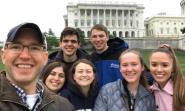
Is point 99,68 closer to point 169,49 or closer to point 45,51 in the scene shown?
point 169,49

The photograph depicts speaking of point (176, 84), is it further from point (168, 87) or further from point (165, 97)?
point (165, 97)

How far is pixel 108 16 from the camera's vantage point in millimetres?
108062

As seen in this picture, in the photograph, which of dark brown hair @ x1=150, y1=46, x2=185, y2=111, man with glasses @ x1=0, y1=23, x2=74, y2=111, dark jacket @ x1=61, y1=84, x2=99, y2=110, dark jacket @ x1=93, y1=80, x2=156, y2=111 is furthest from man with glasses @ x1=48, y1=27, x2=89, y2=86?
man with glasses @ x1=0, y1=23, x2=74, y2=111

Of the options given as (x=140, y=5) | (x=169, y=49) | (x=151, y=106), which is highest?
(x=140, y=5)

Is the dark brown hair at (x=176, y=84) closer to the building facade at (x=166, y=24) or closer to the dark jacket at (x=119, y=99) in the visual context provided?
the dark jacket at (x=119, y=99)

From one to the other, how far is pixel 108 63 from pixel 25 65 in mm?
4110

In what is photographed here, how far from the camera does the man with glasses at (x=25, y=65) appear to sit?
2.89 m

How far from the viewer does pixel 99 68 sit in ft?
22.9

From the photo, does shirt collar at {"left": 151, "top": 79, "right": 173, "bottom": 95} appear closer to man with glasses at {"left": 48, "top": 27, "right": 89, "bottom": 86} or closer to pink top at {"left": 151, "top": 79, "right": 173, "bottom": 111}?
pink top at {"left": 151, "top": 79, "right": 173, "bottom": 111}

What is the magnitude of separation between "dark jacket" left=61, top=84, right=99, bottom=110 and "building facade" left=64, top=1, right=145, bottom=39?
100 metres

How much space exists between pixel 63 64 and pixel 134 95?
6.29 feet

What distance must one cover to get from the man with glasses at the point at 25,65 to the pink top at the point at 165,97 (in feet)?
8.22

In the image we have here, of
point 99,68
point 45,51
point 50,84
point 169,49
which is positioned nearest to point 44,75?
point 50,84

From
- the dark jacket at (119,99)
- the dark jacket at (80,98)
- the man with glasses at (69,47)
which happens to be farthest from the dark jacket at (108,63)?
the dark jacket at (119,99)
